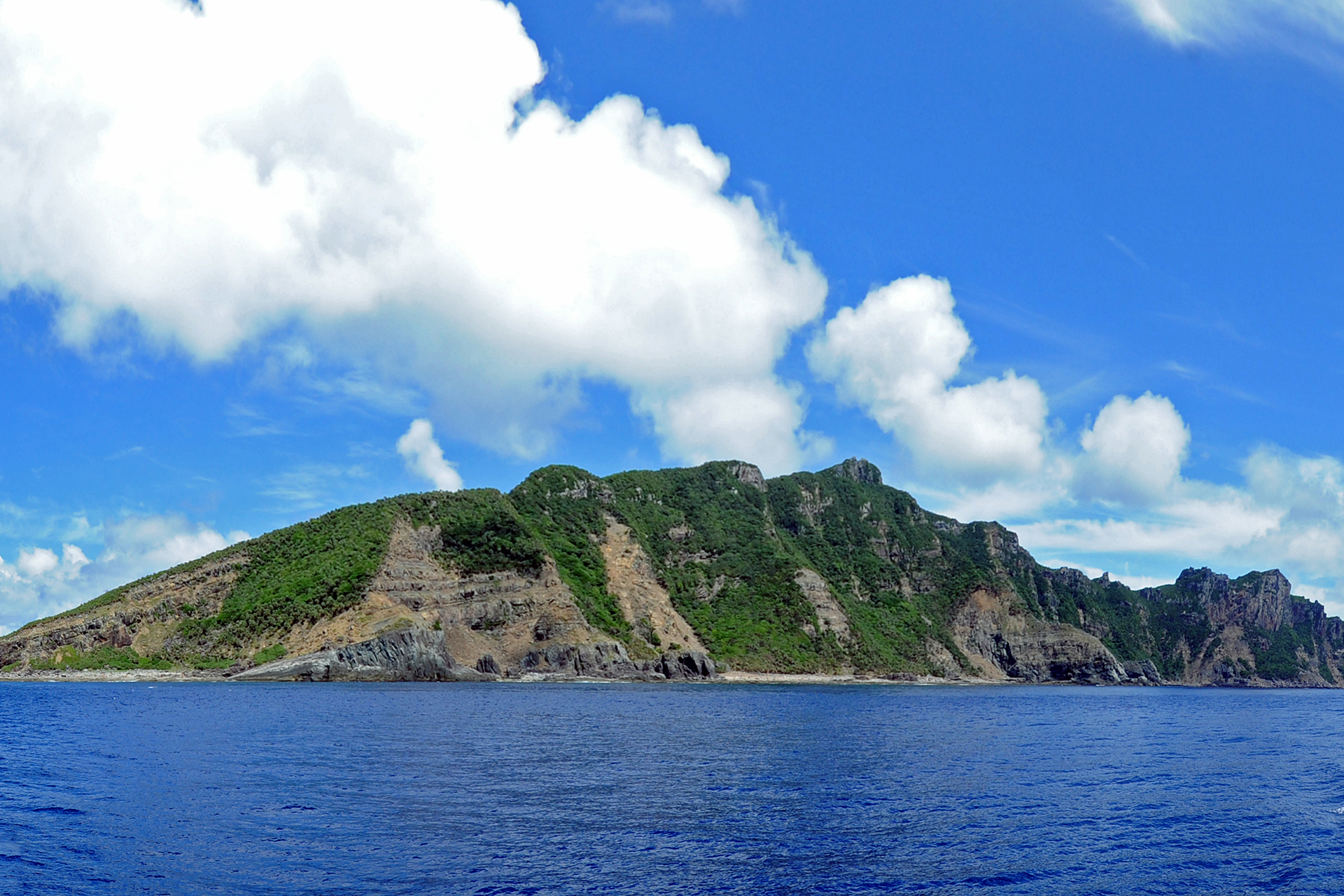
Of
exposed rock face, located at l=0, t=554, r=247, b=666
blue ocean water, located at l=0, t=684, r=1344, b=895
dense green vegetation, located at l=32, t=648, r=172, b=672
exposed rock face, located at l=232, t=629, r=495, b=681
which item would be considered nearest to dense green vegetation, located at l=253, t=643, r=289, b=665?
exposed rock face, located at l=232, t=629, r=495, b=681

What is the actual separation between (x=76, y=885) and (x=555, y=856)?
15.7m

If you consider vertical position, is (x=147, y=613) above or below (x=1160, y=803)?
above

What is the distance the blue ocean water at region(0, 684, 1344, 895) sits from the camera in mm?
31719

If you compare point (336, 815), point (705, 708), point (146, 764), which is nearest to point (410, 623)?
point (705, 708)

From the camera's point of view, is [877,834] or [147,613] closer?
[877,834]

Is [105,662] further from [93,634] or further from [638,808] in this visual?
[638,808]

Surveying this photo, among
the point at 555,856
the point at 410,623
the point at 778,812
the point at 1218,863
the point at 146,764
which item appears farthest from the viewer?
the point at 410,623

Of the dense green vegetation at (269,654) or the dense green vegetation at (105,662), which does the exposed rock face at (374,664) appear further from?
the dense green vegetation at (105,662)

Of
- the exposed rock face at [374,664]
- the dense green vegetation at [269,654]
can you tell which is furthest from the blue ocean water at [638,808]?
the dense green vegetation at [269,654]

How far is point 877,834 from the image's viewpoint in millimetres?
39125

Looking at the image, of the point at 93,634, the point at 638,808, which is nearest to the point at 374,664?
the point at 93,634

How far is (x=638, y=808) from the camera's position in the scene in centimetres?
4334

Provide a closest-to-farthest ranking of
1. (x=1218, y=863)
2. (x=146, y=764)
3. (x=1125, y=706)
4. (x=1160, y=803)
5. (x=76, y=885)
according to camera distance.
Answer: (x=76, y=885) → (x=1218, y=863) → (x=1160, y=803) → (x=146, y=764) → (x=1125, y=706)

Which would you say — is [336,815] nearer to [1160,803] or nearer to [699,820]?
[699,820]
